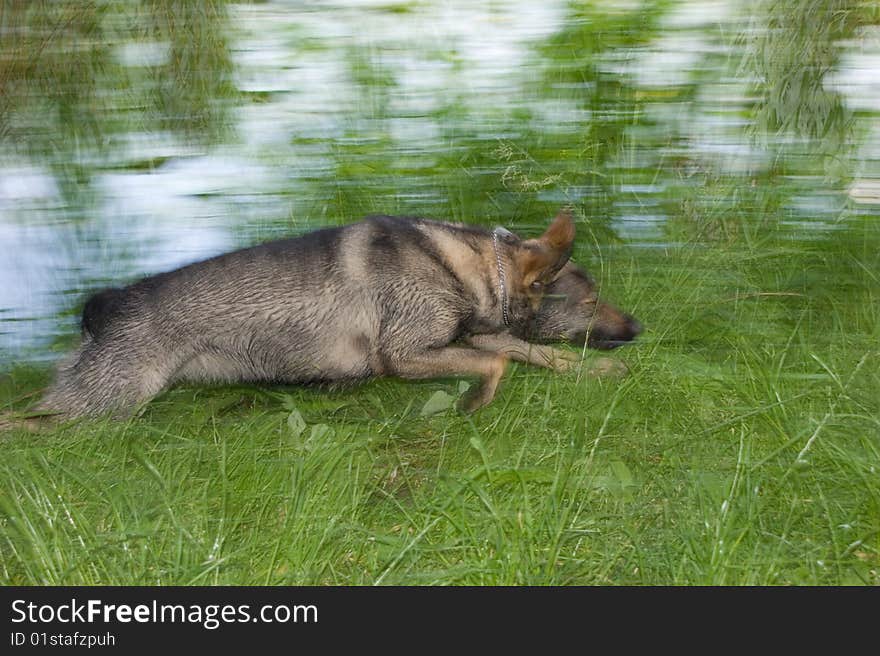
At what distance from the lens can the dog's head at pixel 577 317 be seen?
5125 millimetres

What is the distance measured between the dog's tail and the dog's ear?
2.37 metres

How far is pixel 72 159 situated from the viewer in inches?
234

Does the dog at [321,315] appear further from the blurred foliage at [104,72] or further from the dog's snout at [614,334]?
the blurred foliage at [104,72]

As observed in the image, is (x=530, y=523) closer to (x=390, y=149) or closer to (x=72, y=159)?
(x=390, y=149)

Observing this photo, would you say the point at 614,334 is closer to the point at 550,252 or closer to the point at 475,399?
the point at 550,252

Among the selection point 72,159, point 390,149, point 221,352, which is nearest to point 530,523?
point 221,352

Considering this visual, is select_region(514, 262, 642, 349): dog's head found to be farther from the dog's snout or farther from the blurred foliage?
the blurred foliage

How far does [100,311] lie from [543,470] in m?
2.82

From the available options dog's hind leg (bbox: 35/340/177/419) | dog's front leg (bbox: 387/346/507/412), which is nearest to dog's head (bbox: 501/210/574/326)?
dog's front leg (bbox: 387/346/507/412)

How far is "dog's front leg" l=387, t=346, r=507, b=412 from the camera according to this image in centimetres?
477

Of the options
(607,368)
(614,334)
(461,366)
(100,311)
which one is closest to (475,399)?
(461,366)

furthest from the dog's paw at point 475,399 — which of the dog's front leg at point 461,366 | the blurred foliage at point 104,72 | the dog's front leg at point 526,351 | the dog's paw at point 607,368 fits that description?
the blurred foliage at point 104,72

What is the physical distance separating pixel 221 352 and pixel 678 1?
369 centimetres

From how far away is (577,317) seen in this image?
518 cm
